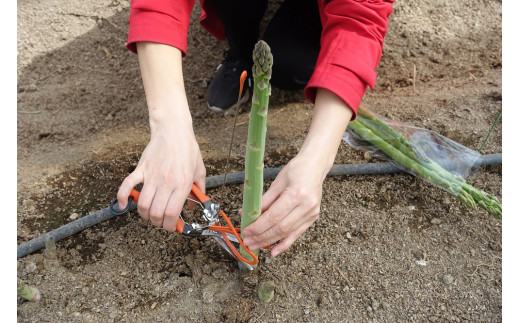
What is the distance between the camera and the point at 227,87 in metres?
1.72

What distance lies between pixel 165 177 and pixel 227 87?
91cm

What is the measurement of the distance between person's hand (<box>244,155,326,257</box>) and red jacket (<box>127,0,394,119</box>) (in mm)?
202

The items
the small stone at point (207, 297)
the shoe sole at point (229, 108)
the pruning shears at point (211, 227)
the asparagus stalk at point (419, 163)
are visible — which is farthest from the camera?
the shoe sole at point (229, 108)

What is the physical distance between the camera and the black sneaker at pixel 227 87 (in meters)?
1.70

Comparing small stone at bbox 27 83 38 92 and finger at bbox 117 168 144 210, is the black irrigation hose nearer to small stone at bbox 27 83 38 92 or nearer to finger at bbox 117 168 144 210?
finger at bbox 117 168 144 210

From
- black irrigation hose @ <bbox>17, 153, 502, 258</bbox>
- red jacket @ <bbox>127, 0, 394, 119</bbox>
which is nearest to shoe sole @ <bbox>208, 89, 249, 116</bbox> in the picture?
black irrigation hose @ <bbox>17, 153, 502, 258</bbox>

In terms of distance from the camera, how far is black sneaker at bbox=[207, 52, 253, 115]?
1697 millimetres

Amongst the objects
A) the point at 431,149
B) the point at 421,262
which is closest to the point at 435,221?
the point at 421,262

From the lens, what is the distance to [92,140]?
5.29 feet

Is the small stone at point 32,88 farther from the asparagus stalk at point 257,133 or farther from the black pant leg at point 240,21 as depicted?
the asparagus stalk at point 257,133

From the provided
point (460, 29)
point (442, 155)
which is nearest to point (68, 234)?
point (442, 155)

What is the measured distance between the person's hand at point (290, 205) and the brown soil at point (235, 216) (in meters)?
0.28

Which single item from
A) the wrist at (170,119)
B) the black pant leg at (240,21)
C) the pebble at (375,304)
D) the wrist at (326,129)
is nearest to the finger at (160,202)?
the wrist at (170,119)

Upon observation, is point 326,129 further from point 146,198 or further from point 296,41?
point 296,41
